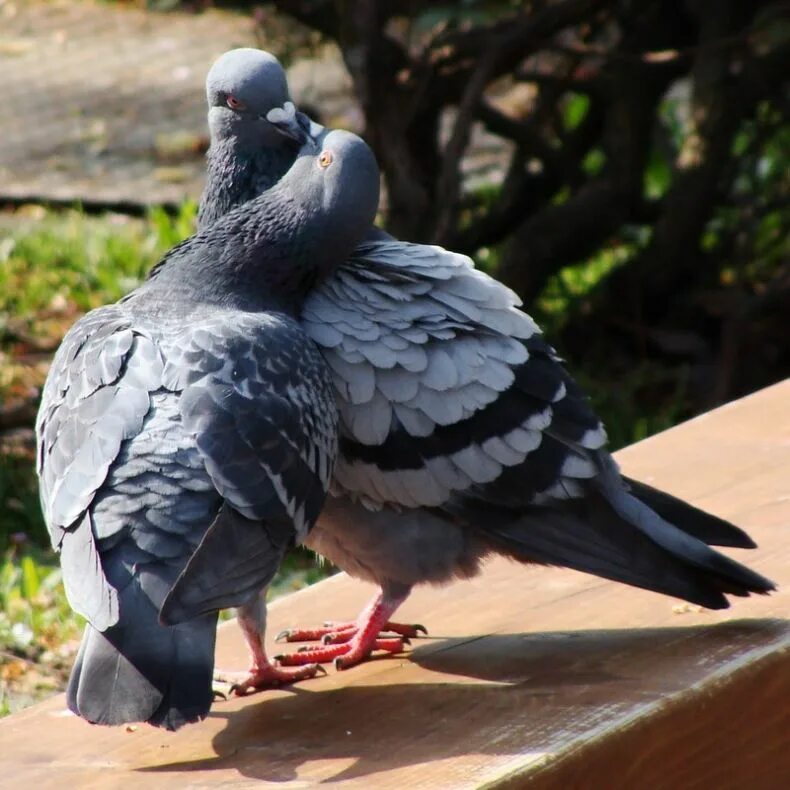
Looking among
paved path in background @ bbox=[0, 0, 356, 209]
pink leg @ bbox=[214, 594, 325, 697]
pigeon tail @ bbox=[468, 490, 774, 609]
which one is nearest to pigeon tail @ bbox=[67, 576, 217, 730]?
pink leg @ bbox=[214, 594, 325, 697]

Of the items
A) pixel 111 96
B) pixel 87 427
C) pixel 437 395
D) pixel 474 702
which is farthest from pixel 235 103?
pixel 111 96

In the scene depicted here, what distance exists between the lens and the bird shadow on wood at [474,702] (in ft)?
7.52

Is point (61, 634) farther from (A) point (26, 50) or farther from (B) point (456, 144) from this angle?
(A) point (26, 50)

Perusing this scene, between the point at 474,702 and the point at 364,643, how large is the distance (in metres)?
0.37

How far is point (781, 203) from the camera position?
6.31 m

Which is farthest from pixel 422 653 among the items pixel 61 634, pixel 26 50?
pixel 26 50

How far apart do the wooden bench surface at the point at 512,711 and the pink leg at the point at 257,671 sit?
0.10 feet

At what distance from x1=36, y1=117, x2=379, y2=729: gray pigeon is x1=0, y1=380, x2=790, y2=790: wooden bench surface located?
22cm

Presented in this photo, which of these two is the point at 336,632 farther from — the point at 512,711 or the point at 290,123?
the point at 290,123

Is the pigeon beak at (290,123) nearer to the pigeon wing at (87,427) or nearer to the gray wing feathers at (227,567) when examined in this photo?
the pigeon wing at (87,427)

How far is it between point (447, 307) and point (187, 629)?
900 millimetres

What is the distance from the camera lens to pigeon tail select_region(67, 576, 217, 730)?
2109mm

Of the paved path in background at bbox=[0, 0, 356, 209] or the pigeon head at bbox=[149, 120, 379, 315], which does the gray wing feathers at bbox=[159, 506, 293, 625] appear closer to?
the pigeon head at bbox=[149, 120, 379, 315]

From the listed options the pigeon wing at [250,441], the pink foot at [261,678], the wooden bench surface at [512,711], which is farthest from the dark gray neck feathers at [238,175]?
the pink foot at [261,678]
